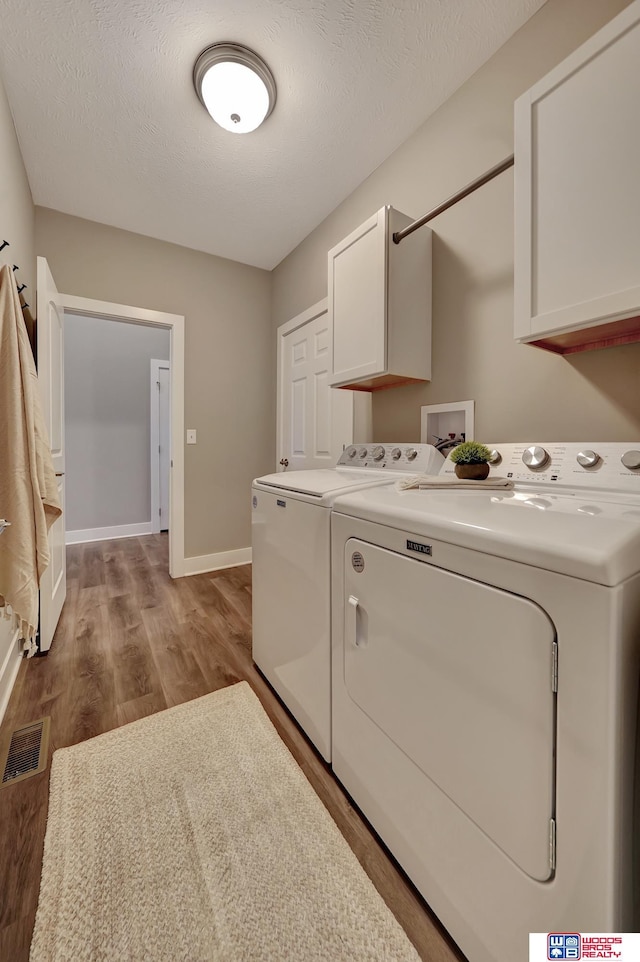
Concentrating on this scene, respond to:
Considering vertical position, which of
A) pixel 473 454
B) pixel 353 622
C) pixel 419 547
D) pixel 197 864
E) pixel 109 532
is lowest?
pixel 197 864

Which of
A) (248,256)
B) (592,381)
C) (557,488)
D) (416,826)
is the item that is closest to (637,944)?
(416,826)

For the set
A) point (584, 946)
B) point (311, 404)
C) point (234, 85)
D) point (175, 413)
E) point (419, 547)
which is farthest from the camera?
point (175, 413)

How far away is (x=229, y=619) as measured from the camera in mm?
2291

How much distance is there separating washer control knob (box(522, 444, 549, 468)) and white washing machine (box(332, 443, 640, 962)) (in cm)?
12

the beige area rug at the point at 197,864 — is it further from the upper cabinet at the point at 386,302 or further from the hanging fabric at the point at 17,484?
the upper cabinet at the point at 386,302

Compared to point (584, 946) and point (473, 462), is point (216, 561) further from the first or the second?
point (584, 946)

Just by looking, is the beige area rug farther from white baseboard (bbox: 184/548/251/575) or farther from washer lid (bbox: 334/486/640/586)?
white baseboard (bbox: 184/548/251/575)

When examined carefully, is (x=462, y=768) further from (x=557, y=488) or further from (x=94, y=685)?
(x=94, y=685)

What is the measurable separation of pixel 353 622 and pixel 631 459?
855mm

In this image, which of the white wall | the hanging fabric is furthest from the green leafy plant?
the white wall

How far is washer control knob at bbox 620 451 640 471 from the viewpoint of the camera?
98 centimetres

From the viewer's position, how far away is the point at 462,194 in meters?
1.39

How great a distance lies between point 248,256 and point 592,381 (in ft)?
9.28

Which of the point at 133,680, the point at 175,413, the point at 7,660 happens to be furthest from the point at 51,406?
the point at 133,680
